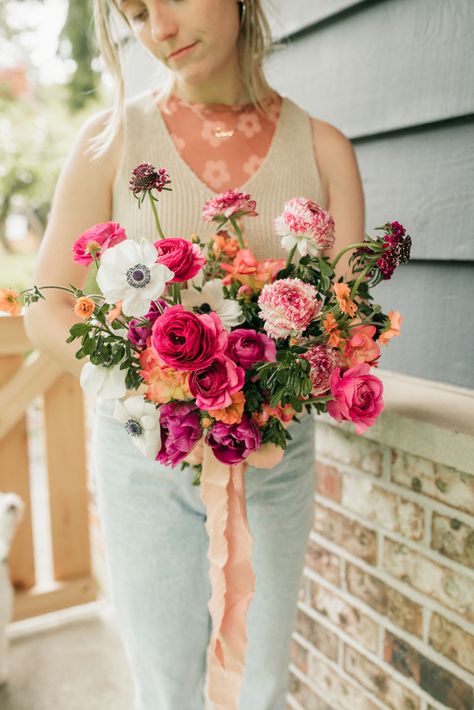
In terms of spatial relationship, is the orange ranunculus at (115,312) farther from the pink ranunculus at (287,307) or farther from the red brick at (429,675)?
the red brick at (429,675)

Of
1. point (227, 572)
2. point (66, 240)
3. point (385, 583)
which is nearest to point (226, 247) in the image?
point (66, 240)

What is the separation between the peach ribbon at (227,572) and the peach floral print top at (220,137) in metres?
0.57

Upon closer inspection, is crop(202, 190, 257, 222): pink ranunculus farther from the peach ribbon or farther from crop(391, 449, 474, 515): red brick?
crop(391, 449, 474, 515): red brick

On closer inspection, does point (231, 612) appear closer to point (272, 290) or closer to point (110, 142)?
point (272, 290)

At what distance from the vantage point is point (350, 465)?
4.88 feet

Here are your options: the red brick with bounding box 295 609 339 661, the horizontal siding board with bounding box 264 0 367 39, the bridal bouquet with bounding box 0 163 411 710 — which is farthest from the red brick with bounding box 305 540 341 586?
the horizontal siding board with bounding box 264 0 367 39

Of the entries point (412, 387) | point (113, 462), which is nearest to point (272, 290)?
point (113, 462)

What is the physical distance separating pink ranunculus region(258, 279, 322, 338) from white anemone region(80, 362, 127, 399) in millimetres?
206

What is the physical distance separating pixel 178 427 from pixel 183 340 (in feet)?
0.48

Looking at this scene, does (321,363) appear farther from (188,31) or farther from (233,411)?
(188,31)

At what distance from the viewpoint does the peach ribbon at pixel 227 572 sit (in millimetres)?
1014

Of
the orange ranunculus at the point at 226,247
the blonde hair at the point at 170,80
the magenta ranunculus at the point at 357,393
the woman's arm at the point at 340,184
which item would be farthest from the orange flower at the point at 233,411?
the blonde hair at the point at 170,80

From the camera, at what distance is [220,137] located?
1257mm

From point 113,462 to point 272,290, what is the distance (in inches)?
22.3
